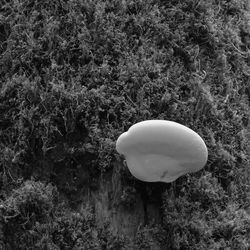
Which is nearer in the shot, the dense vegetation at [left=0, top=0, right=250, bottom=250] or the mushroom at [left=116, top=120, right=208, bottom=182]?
the mushroom at [left=116, top=120, right=208, bottom=182]

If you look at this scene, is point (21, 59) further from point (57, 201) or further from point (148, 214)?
point (148, 214)

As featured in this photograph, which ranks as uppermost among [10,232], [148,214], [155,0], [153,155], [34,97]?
[155,0]

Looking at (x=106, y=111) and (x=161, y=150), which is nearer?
(x=161, y=150)

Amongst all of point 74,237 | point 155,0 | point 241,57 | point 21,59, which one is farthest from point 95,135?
point 241,57

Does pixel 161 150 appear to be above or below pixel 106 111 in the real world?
above

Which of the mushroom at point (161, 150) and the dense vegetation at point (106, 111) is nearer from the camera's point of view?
the mushroom at point (161, 150)
